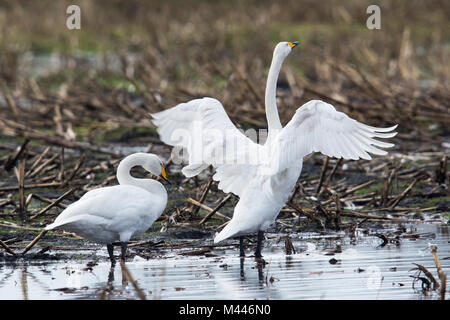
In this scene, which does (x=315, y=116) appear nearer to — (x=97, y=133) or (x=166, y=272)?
(x=166, y=272)

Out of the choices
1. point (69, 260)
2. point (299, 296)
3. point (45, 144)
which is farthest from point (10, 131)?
point (299, 296)

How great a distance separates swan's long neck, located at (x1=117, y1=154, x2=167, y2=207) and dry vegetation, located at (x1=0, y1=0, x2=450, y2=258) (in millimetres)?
770

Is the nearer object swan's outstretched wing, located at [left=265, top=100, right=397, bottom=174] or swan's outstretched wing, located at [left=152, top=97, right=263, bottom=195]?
swan's outstretched wing, located at [left=265, top=100, right=397, bottom=174]

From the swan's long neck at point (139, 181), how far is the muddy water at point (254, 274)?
19.9 inches

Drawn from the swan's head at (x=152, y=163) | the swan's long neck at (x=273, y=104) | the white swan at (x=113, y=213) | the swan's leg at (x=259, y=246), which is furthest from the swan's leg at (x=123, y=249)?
the swan's long neck at (x=273, y=104)

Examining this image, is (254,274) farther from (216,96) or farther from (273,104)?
(216,96)

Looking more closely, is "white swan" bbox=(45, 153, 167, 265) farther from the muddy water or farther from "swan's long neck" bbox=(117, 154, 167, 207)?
the muddy water

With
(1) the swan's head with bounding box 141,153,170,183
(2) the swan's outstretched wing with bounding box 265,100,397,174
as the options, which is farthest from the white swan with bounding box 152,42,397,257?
(1) the swan's head with bounding box 141,153,170,183

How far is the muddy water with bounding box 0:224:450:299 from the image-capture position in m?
5.79

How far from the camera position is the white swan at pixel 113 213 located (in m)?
6.57

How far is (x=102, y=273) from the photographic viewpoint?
659cm

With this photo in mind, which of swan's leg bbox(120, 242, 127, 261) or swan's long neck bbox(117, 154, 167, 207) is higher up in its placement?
swan's long neck bbox(117, 154, 167, 207)

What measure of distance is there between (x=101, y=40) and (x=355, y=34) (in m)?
8.05

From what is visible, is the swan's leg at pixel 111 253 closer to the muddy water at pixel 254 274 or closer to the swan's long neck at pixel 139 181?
the muddy water at pixel 254 274
